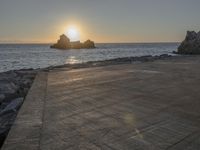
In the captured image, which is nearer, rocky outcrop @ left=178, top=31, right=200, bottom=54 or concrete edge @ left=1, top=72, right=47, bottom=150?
concrete edge @ left=1, top=72, right=47, bottom=150

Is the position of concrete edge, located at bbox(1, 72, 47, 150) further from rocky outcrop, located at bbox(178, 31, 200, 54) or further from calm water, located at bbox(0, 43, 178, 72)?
rocky outcrop, located at bbox(178, 31, 200, 54)

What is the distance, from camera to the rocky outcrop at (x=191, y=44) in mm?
53372

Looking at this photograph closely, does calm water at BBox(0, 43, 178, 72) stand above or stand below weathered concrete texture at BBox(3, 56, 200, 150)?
below

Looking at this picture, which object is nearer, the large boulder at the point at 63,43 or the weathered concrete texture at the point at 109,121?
the weathered concrete texture at the point at 109,121

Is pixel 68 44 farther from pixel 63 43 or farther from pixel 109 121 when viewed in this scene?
pixel 109 121

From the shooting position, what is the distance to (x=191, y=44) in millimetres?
54844

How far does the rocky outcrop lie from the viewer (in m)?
53.4

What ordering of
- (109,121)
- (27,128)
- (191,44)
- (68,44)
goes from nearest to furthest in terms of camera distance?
(27,128)
(109,121)
(191,44)
(68,44)

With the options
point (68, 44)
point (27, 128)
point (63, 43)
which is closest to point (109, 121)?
point (27, 128)

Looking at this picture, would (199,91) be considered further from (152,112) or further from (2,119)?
(2,119)

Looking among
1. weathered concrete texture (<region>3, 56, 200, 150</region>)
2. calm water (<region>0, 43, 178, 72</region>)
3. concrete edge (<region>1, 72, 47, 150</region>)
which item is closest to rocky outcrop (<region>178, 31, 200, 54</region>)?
calm water (<region>0, 43, 178, 72</region>)

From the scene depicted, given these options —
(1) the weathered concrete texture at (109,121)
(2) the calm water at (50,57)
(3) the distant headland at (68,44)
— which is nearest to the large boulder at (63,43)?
(3) the distant headland at (68,44)

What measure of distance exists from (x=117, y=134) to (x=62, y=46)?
129613mm

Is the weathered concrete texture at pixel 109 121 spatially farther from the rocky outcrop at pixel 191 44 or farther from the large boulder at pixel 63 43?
the large boulder at pixel 63 43
